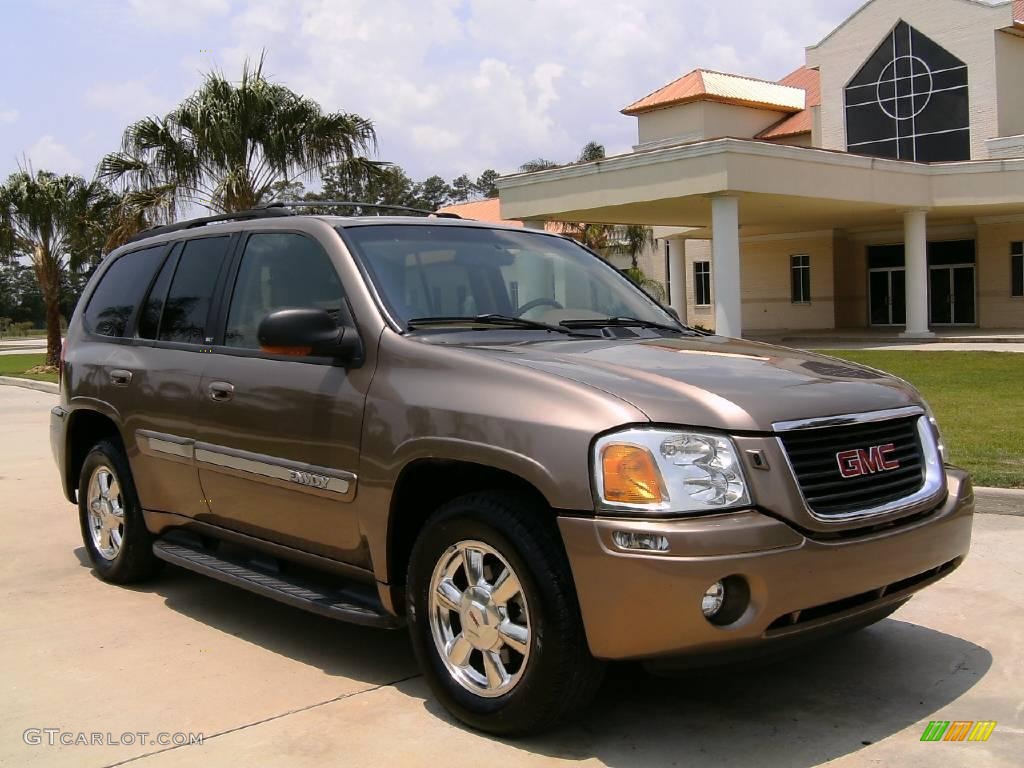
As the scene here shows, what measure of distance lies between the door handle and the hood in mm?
1319

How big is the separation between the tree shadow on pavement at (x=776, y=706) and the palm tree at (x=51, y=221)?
84.8 ft

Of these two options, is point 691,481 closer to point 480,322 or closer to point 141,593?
point 480,322

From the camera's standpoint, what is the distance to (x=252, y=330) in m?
4.97

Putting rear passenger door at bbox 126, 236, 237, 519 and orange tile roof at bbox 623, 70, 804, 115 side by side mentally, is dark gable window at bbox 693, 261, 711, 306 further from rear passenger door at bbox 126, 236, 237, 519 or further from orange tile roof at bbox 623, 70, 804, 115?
rear passenger door at bbox 126, 236, 237, 519

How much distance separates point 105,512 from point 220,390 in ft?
5.33

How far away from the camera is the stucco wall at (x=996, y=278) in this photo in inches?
1251

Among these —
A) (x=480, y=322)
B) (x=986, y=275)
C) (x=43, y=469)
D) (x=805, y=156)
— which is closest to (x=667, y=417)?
(x=480, y=322)

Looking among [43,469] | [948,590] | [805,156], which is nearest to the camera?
[948,590]

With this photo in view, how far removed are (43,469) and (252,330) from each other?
6488mm

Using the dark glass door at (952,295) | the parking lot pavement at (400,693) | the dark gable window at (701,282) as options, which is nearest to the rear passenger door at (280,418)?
the parking lot pavement at (400,693)

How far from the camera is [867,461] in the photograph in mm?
3701

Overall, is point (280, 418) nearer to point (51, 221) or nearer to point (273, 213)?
Result: point (273, 213)

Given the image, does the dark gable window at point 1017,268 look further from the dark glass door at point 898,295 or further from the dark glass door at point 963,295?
the dark glass door at point 898,295

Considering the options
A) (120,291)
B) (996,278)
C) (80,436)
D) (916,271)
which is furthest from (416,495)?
(996,278)
